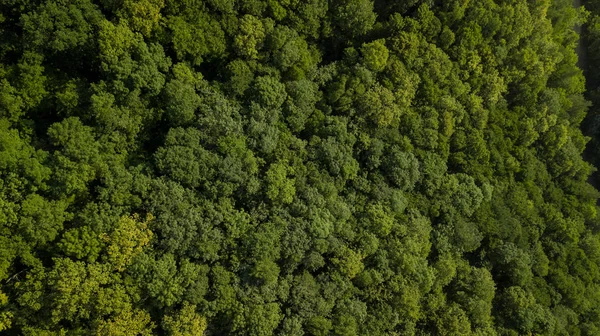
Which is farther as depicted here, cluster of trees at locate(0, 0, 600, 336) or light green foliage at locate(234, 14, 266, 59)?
light green foliage at locate(234, 14, 266, 59)

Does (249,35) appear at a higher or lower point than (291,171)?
higher

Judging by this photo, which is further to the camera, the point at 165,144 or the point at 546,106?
the point at 546,106

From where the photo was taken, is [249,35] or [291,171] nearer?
[249,35]

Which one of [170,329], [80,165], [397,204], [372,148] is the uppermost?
[372,148]


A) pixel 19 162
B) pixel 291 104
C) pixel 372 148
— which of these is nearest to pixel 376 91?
pixel 372 148

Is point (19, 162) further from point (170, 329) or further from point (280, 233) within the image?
point (280, 233)

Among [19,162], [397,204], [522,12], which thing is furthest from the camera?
[522,12]

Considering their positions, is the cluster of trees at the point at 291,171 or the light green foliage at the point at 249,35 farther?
the light green foliage at the point at 249,35

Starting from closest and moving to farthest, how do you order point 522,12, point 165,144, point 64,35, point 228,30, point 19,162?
point 19,162, point 64,35, point 165,144, point 228,30, point 522,12
